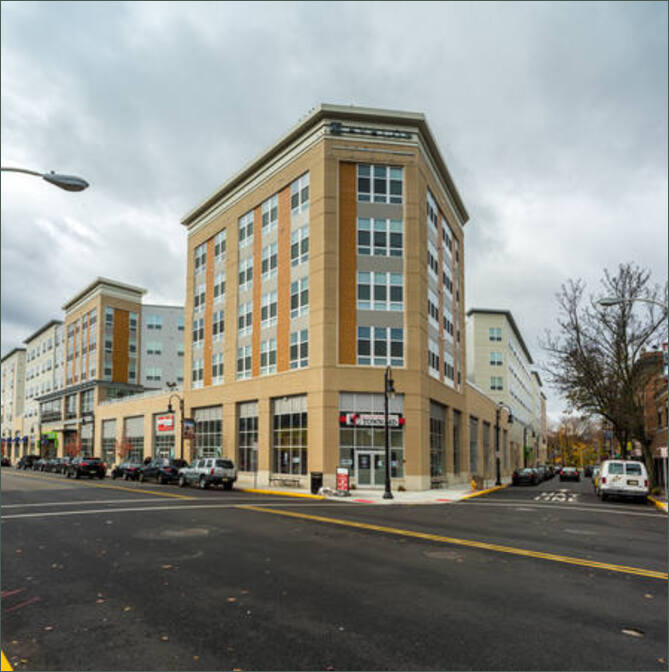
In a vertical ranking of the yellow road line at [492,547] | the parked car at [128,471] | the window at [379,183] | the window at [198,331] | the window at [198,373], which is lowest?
the parked car at [128,471]

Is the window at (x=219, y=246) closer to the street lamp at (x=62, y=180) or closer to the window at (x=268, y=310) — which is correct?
the window at (x=268, y=310)

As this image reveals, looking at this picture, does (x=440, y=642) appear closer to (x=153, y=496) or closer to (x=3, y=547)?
(x=3, y=547)

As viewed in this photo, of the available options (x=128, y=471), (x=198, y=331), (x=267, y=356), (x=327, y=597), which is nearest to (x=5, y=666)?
(x=327, y=597)

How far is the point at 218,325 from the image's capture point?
4834 centimetres

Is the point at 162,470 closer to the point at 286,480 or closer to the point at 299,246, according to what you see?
the point at 286,480

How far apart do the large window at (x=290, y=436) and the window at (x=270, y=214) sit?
1302 centimetres

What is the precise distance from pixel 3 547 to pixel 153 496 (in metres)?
14.1

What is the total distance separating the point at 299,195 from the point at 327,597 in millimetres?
34814

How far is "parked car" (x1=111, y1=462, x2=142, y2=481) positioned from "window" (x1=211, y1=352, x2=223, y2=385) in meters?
8.78

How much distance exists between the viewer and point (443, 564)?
1075cm

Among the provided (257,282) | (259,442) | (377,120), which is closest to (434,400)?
(259,442)

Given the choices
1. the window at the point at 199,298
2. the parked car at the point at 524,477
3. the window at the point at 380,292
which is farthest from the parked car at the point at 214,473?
the parked car at the point at 524,477

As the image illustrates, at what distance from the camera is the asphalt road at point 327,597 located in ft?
20.0

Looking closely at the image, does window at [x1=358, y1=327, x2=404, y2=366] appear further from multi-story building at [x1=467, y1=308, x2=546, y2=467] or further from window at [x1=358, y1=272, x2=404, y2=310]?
multi-story building at [x1=467, y1=308, x2=546, y2=467]
